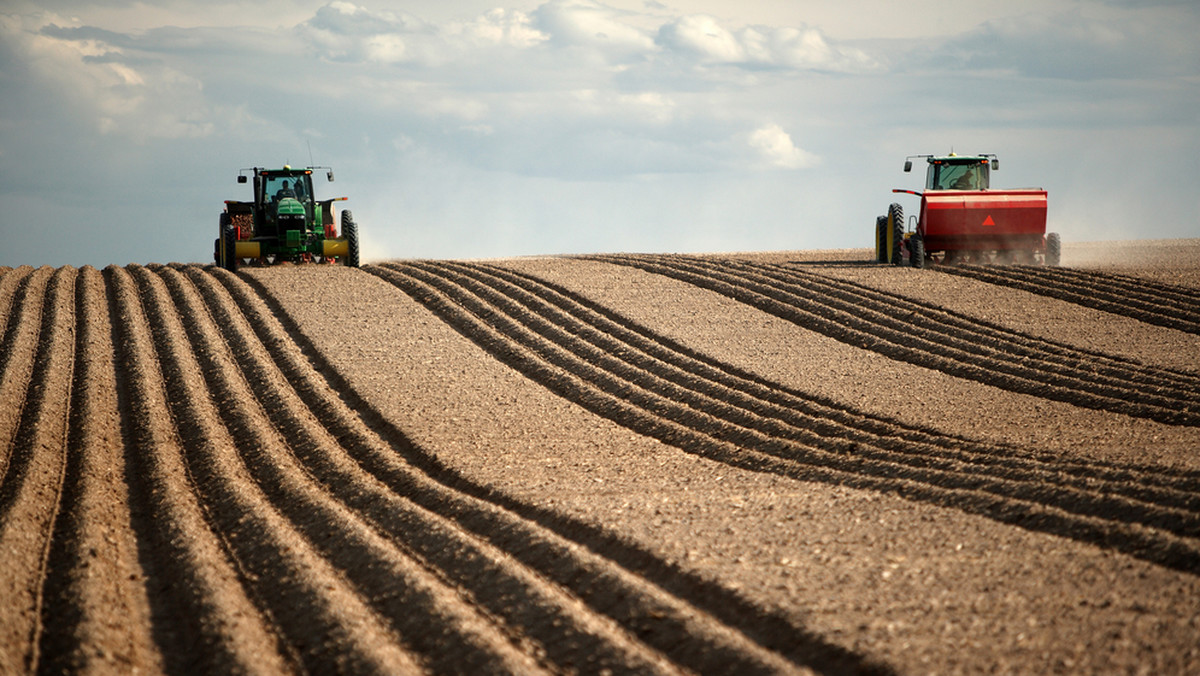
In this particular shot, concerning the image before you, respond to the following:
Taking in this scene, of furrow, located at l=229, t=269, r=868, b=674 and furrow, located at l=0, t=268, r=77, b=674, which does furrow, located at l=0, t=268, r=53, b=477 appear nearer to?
furrow, located at l=0, t=268, r=77, b=674

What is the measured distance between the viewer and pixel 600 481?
846cm

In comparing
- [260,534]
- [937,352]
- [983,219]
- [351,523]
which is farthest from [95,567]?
[983,219]

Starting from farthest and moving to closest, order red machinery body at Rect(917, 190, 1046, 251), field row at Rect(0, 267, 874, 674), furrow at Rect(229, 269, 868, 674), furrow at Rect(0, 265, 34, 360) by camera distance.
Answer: red machinery body at Rect(917, 190, 1046, 251), furrow at Rect(0, 265, 34, 360), field row at Rect(0, 267, 874, 674), furrow at Rect(229, 269, 868, 674)

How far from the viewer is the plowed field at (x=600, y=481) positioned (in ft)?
17.4

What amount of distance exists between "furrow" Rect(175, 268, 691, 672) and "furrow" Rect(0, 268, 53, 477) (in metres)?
3.01

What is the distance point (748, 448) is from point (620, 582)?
404 centimetres

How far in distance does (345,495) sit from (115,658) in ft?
9.97

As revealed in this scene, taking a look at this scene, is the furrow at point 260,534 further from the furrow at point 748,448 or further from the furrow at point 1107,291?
the furrow at point 1107,291

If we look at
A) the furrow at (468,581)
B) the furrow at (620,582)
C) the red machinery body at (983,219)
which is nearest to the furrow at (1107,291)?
the red machinery body at (983,219)

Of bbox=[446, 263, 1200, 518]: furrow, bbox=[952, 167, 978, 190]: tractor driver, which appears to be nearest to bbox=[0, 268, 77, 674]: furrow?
bbox=[446, 263, 1200, 518]: furrow

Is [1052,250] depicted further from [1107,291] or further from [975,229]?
[1107,291]

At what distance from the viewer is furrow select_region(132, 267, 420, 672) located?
5430mm

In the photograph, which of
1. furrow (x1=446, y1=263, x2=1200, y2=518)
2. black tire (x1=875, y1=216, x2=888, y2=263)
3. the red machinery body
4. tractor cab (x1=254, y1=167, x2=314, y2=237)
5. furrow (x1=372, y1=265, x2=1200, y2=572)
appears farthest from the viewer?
black tire (x1=875, y1=216, x2=888, y2=263)

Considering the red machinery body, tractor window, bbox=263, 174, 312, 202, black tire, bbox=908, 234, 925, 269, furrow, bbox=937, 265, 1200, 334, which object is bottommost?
furrow, bbox=937, 265, 1200, 334
